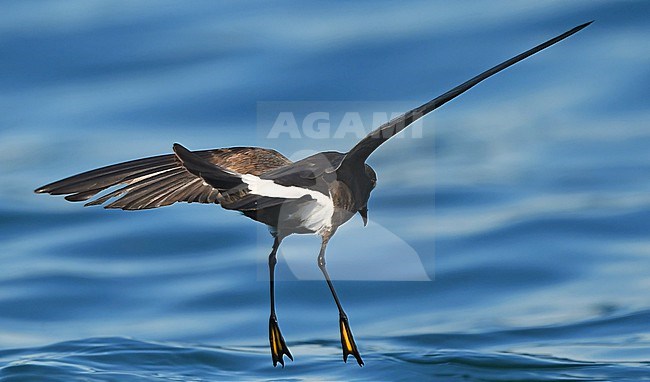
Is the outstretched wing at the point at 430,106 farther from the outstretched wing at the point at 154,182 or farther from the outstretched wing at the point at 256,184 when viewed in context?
the outstretched wing at the point at 154,182

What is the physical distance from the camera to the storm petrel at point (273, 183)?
5086 millimetres

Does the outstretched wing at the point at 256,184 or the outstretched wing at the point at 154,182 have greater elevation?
the outstretched wing at the point at 154,182

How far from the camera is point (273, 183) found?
212 inches

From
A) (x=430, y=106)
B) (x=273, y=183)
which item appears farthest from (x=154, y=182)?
(x=430, y=106)

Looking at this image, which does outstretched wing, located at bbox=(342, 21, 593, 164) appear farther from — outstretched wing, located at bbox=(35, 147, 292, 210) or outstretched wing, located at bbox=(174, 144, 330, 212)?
outstretched wing, located at bbox=(35, 147, 292, 210)

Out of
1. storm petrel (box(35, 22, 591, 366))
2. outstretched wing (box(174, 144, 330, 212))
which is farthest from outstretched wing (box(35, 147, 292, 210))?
outstretched wing (box(174, 144, 330, 212))

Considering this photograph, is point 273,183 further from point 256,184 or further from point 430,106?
point 430,106

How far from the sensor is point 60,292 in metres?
9.25

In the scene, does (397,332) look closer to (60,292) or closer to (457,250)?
(457,250)

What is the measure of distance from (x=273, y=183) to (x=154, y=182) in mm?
912

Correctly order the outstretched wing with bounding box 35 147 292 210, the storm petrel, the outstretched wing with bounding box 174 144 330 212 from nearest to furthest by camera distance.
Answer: the outstretched wing with bounding box 174 144 330 212 < the storm petrel < the outstretched wing with bounding box 35 147 292 210

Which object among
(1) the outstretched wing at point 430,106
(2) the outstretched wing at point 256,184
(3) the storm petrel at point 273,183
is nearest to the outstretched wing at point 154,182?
(3) the storm petrel at point 273,183

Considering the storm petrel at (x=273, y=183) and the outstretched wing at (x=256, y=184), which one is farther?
the storm petrel at (x=273, y=183)

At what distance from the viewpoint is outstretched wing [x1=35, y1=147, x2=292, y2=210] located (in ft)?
19.7
